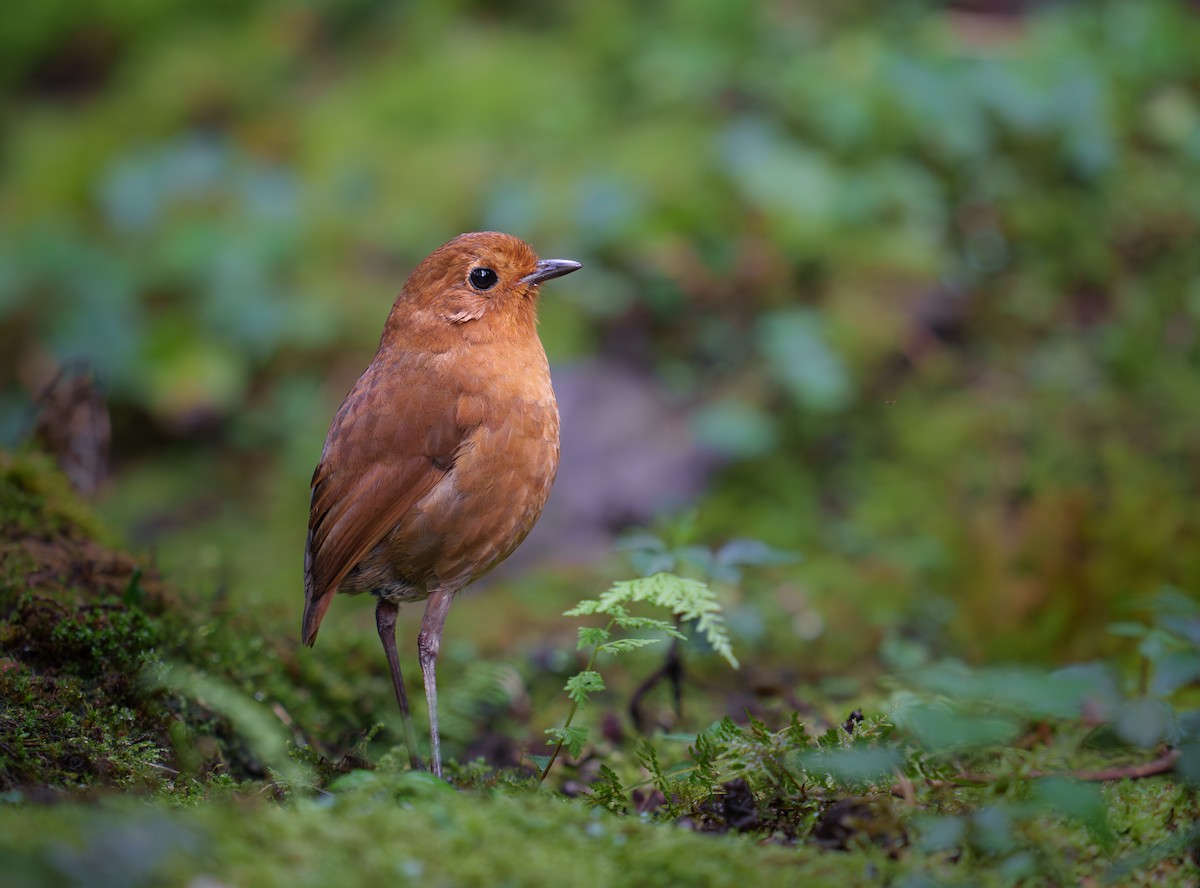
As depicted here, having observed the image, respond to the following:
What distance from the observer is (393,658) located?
12.0 feet

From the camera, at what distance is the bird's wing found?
3.40 meters

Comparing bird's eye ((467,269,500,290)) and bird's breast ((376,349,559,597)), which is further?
bird's eye ((467,269,500,290))

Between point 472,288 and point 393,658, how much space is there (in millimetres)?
1247

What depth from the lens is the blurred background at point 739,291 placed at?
564cm

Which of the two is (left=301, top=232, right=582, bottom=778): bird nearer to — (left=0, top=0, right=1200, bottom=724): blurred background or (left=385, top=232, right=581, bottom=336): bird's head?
(left=385, top=232, right=581, bottom=336): bird's head

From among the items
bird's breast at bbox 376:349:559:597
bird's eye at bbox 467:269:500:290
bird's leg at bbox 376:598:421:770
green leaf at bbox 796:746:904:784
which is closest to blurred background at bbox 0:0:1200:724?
bird's leg at bbox 376:598:421:770

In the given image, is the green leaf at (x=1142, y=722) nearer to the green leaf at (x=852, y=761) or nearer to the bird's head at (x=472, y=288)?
the green leaf at (x=852, y=761)

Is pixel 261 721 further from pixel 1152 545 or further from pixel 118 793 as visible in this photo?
pixel 1152 545

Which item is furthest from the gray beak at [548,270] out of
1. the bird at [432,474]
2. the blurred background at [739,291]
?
the blurred background at [739,291]

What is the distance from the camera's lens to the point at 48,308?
24.6 feet

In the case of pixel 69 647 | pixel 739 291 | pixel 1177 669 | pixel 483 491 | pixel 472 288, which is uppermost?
pixel 739 291

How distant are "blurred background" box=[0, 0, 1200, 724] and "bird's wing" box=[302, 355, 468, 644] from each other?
1.28 meters

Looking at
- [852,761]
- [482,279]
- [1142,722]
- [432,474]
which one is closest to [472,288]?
[482,279]

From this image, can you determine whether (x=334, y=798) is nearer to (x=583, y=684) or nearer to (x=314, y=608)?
(x=583, y=684)
